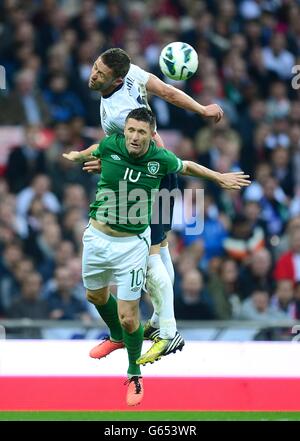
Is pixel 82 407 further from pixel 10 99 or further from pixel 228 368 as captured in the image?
pixel 10 99

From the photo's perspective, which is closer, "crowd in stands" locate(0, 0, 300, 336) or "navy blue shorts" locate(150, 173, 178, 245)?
"navy blue shorts" locate(150, 173, 178, 245)

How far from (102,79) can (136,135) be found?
541 millimetres

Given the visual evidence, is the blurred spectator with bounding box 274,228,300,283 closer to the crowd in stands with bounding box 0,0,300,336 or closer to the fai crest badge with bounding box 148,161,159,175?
the crowd in stands with bounding box 0,0,300,336

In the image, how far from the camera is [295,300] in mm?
14648

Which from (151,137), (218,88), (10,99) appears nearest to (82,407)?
(151,137)

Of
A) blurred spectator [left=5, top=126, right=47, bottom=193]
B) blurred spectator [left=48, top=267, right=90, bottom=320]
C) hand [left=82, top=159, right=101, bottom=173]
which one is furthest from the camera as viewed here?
blurred spectator [left=5, top=126, right=47, bottom=193]

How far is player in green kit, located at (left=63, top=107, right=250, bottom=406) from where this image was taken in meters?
10.4

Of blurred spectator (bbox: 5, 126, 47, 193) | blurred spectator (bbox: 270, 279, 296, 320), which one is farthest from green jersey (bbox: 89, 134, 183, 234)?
blurred spectator (bbox: 5, 126, 47, 193)

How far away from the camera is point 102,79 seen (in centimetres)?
1042

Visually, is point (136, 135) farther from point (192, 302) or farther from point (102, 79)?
point (192, 302)

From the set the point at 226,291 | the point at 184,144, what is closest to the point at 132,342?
the point at 226,291

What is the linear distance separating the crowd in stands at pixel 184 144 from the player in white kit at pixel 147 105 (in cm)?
355

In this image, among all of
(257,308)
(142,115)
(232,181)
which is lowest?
(257,308)

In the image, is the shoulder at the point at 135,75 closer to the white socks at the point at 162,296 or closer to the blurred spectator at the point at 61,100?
the white socks at the point at 162,296
